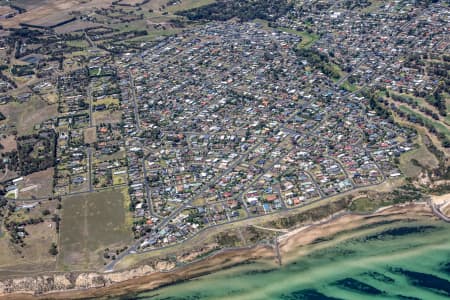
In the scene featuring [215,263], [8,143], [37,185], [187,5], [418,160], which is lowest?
[8,143]

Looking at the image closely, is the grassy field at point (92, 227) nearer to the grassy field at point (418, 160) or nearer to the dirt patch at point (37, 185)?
the dirt patch at point (37, 185)

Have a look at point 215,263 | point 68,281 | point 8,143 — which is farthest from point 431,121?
point 8,143

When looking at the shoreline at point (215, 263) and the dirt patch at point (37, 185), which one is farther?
the dirt patch at point (37, 185)

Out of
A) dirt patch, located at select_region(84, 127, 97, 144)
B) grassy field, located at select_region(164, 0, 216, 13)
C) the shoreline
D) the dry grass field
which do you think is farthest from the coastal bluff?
grassy field, located at select_region(164, 0, 216, 13)

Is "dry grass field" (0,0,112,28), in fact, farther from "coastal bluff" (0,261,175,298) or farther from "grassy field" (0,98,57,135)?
"coastal bluff" (0,261,175,298)

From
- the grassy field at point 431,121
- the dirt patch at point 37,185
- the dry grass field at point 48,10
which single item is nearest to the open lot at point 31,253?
the dirt patch at point 37,185

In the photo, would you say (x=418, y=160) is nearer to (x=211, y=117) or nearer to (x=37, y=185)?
(x=211, y=117)
